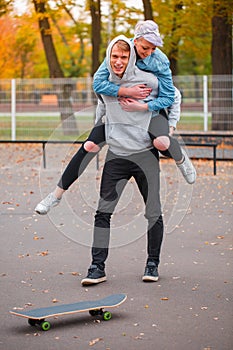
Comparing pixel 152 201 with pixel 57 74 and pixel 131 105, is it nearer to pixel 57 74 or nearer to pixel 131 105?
pixel 131 105

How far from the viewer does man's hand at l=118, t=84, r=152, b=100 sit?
7.12 metres

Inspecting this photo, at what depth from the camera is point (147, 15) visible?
25469 millimetres

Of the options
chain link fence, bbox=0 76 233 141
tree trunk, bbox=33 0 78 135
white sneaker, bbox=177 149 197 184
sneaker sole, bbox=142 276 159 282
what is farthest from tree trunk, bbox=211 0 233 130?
sneaker sole, bbox=142 276 159 282

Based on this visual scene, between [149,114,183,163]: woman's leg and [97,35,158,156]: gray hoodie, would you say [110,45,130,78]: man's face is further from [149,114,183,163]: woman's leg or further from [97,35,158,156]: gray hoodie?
[149,114,183,163]: woman's leg

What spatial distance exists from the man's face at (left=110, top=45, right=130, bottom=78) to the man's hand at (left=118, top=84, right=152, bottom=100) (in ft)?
0.54

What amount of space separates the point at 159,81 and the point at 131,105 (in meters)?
0.29

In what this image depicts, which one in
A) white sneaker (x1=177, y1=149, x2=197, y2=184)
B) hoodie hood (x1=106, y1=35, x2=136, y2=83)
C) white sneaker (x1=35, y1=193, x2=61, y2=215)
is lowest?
white sneaker (x1=35, y1=193, x2=61, y2=215)

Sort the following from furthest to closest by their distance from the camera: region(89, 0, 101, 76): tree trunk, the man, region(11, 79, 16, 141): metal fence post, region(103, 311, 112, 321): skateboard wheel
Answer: region(89, 0, 101, 76): tree trunk
region(11, 79, 16, 141): metal fence post
the man
region(103, 311, 112, 321): skateboard wheel

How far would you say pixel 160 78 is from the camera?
7211mm

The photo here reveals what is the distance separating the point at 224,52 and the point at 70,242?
19.1 metres

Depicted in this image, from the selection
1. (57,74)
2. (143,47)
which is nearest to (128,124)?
(143,47)

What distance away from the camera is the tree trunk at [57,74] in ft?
87.6

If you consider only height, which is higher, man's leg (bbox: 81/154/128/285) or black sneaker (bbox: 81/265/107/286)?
man's leg (bbox: 81/154/128/285)

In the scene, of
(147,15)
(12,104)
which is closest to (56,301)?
(147,15)
